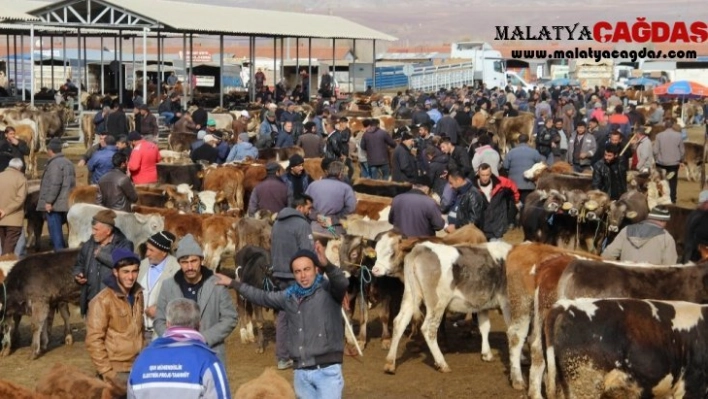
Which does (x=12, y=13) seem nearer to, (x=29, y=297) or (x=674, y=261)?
(x=29, y=297)

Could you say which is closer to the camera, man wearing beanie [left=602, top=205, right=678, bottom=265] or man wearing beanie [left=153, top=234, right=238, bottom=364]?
man wearing beanie [left=153, top=234, right=238, bottom=364]

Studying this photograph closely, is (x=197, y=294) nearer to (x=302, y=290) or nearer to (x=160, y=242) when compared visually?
(x=302, y=290)

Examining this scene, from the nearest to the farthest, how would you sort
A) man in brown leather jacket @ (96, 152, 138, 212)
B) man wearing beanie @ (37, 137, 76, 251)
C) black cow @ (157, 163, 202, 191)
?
man in brown leather jacket @ (96, 152, 138, 212) → man wearing beanie @ (37, 137, 76, 251) → black cow @ (157, 163, 202, 191)

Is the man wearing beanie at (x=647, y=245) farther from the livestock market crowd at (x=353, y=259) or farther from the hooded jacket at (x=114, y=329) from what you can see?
the hooded jacket at (x=114, y=329)

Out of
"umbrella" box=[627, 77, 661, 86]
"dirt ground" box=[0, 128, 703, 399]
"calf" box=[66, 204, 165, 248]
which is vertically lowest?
"dirt ground" box=[0, 128, 703, 399]

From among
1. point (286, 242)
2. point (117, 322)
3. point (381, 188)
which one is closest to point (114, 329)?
point (117, 322)

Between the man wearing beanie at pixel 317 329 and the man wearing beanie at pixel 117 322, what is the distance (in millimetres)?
799

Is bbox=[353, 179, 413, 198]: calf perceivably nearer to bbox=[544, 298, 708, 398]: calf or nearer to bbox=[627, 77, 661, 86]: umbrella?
bbox=[544, 298, 708, 398]: calf

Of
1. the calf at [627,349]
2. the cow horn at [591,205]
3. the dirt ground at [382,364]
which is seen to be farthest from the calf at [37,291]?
the cow horn at [591,205]

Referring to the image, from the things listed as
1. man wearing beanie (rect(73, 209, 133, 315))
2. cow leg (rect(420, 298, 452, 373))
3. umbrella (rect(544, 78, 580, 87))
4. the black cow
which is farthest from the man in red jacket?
umbrella (rect(544, 78, 580, 87))

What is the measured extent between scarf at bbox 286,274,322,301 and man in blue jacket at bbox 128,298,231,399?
1.63m

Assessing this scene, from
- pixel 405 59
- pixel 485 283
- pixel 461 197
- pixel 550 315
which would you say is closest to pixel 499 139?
pixel 461 197

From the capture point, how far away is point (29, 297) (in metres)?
12.0

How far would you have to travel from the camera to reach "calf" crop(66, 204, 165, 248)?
14234 millimetres
